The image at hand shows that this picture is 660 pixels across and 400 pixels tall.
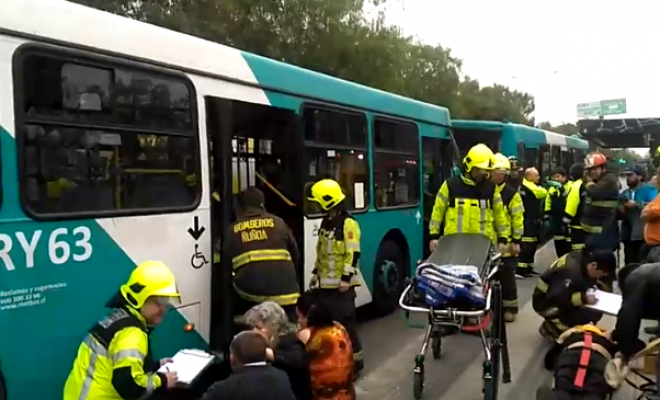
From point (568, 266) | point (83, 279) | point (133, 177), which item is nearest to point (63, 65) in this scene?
point (133, 177)

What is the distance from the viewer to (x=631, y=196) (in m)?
10.9

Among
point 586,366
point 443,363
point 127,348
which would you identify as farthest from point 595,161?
point 127,348

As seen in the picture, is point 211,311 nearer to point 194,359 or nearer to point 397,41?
point 194,359

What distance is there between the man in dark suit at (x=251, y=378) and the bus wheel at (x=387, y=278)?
17.7 feet

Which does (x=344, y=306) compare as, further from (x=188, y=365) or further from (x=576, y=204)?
(x=576, y=204)

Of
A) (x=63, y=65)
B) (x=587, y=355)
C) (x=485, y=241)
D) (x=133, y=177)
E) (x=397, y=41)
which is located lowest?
(x=587, y=355)

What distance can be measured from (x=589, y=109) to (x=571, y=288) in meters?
54.9

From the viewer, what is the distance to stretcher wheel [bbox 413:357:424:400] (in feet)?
19.7

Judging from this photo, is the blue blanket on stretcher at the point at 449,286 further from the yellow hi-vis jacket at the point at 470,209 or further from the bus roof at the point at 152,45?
the bus roof at the point at 152,45

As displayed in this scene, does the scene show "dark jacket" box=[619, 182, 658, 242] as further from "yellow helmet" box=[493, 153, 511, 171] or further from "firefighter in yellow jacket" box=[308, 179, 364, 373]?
"firefighter in yellow jacket" box=[308, 179, 364, 373]

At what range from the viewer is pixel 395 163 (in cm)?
958

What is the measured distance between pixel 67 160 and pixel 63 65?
1.83 ft

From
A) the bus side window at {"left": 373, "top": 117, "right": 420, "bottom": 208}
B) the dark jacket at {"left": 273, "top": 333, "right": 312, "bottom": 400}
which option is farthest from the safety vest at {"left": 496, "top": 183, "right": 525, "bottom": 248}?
the dark jacket at {"left": 273, "top": 333, "right": 312, "bottom": 400}

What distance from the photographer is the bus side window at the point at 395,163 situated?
9.05 m
